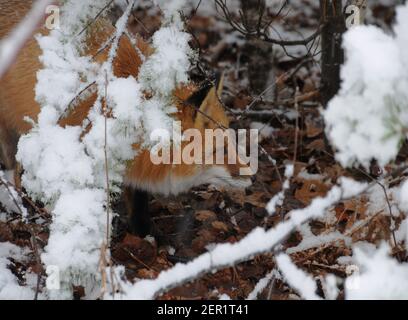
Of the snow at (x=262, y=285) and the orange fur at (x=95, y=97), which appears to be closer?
the snow at (x=262, y=285)

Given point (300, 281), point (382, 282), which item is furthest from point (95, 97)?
point (382, 282)

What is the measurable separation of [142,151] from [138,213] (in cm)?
84

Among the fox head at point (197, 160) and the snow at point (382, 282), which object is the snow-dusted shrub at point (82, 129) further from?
the snow at point (382, 282)

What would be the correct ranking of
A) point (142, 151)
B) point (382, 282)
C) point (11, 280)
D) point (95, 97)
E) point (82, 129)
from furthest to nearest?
1. point (142, 151)
2. point (95, 97)
3. point (11, 280)
4. point (82, 129)
5. point (382, 282)

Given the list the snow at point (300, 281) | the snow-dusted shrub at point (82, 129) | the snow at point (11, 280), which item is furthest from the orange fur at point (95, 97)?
the snow at point (300, 281)

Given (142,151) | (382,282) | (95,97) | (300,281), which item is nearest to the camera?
(382,282)

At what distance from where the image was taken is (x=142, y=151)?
401 cm

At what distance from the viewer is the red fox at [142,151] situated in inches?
157

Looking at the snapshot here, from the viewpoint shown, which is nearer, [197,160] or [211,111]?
[211,111]

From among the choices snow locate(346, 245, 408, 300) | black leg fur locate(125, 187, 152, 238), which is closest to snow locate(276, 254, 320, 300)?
snow locate(346, 245, 408, 300)

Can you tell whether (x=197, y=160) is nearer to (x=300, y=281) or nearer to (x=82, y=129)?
(x=82, y=129)

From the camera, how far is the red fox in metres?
3.99

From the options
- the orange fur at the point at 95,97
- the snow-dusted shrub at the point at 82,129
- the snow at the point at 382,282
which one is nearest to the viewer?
the snow at the point at 382,282

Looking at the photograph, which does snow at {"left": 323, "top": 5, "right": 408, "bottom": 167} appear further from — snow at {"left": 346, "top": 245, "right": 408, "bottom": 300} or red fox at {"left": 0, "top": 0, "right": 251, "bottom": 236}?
red fox at {"left": 0, "top": 0, "right": 251, "bottom": 236}
